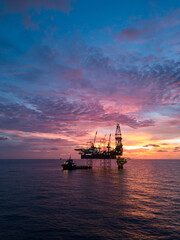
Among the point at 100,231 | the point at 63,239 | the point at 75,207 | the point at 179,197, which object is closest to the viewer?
the point at 63,239

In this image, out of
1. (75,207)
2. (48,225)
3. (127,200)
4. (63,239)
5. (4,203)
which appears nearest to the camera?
(63,239)

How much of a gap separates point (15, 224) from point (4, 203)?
18.1 meters

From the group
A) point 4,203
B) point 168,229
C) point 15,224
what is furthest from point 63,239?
point 4,203

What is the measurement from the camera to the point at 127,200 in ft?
188

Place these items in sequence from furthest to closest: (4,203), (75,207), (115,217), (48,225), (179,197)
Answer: (179,197), (4,203), (75,207), (115,217), (48,225)

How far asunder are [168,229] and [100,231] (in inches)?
555

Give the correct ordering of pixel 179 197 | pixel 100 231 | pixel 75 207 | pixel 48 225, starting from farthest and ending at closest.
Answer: pixel 179 197 < pixel 75 207 < pixel 48 225 < pixel 100 231

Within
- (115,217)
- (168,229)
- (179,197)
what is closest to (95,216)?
(115,217)

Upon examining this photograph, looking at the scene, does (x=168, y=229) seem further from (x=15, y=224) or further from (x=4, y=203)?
(x=4, y=203)

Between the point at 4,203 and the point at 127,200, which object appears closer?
the point at 4,203

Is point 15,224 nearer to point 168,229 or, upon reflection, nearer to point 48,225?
point 48,225

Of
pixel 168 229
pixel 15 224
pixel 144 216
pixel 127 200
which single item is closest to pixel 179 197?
pixel 127 200

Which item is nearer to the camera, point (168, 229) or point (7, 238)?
point (7, 238)

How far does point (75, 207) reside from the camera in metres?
48.9
